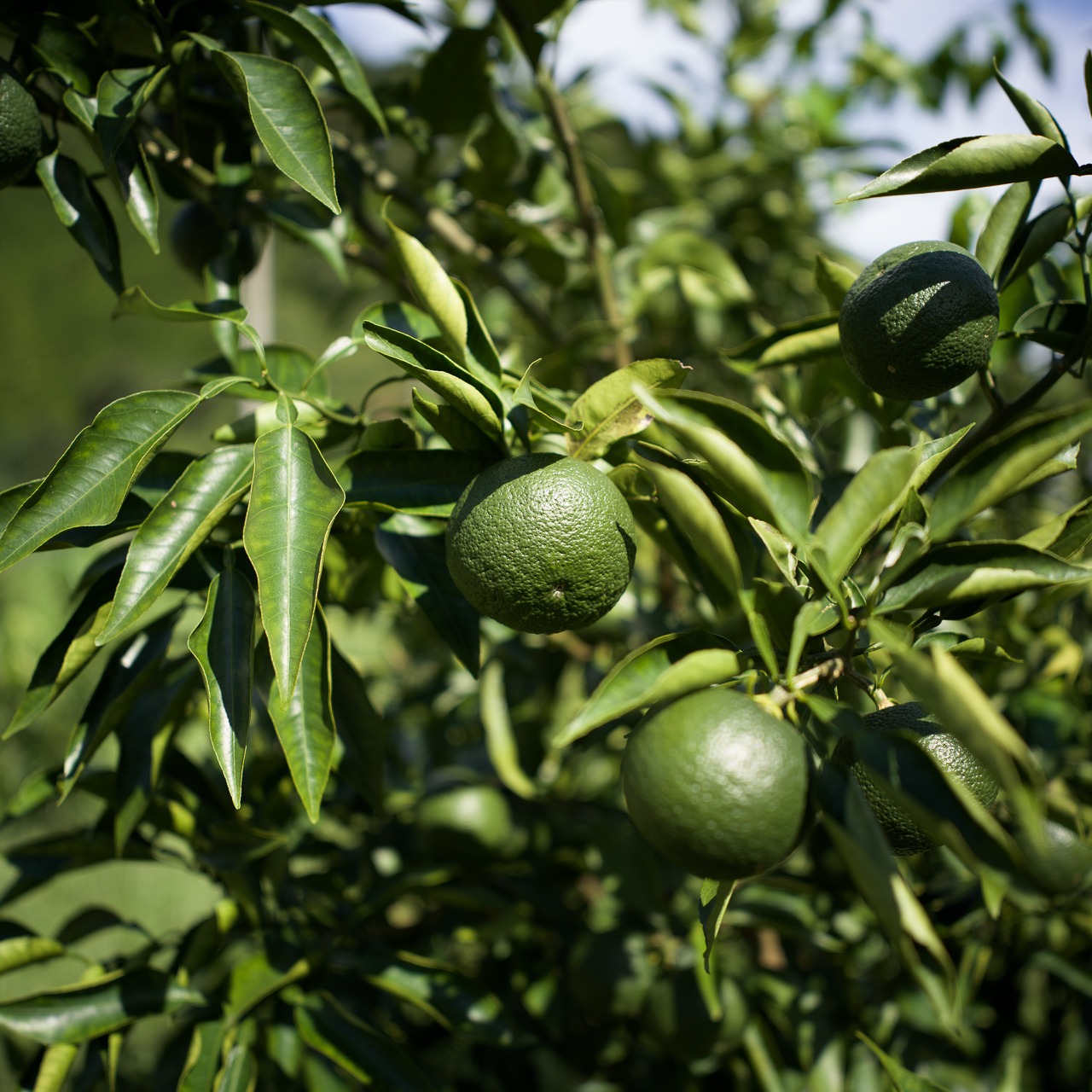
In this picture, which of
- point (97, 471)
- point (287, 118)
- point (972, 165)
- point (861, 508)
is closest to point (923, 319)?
point (972, 165)

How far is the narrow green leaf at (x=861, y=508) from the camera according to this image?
0.69m

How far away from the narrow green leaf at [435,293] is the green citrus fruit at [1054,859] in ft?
2.19

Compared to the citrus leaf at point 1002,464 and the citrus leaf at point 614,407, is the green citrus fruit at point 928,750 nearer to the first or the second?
the citrus leaf at point 1002,464

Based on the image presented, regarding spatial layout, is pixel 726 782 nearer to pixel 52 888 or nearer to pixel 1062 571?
pixel 1062 571

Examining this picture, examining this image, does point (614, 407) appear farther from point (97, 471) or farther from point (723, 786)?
point (97, 471)

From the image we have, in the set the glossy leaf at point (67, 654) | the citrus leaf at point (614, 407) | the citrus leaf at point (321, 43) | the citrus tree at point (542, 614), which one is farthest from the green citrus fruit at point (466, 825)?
the citrus leaf at point (321, 43)

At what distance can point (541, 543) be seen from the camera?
0.79 meters

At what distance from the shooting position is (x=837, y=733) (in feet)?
2.45

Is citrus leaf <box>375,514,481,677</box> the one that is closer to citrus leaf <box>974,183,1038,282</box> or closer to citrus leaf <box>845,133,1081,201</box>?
citrus leaf <box>845,133,1081,201</box>

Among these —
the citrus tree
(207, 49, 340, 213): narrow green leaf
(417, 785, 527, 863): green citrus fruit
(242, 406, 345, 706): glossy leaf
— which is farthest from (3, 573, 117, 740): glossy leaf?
(417, 785, 527, 863): green citrus fruit

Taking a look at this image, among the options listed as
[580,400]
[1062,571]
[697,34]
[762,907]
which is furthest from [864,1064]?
[697,34]

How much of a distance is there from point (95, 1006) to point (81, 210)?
0.98m

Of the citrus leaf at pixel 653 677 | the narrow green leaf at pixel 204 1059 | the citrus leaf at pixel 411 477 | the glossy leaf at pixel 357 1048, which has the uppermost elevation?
the citrus leaf at pixel 411 477

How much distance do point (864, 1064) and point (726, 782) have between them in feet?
3.82
